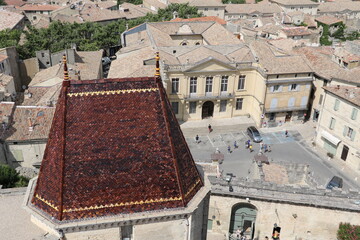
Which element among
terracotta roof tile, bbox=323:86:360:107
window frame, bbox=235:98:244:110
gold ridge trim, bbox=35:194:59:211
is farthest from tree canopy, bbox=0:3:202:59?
gold ridge trim, bbox=35:194:59:211

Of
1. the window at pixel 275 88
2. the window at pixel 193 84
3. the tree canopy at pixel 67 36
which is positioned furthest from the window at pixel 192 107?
the tree canopy at pixel 67 36

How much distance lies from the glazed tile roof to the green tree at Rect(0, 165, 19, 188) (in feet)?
44.3

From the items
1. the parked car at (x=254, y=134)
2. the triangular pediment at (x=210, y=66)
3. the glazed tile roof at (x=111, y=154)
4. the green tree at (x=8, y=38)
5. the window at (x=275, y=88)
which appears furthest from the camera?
the green tree at (x=8, y=38)

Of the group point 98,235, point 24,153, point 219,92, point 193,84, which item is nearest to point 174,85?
point 193,84

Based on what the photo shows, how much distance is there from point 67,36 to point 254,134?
46.9 metres

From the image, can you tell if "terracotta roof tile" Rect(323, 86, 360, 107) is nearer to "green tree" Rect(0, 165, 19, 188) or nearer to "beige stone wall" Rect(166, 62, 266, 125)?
"beige stone wall" Rect(166, 62, 266, 125)

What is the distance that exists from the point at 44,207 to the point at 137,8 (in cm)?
10659

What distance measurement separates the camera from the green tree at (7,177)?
104 ft

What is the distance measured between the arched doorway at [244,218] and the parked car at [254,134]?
18824 mm

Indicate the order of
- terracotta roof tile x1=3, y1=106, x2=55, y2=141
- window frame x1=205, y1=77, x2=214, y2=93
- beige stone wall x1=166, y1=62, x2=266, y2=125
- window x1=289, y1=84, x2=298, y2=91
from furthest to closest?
window frame x1=205, y1=77, x2=214, y2=93 → window x1=289, y1=84, x2=298, y2=91 → beige stone wall x1=166, y1=62, x2=266, y2=125 → terracotta roof tile x1=3, y1=106, x2=55, y2=141

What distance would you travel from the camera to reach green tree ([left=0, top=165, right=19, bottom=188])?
104ft

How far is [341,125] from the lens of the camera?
157ft

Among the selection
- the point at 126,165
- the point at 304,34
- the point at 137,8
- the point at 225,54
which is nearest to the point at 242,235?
the point at 126,165

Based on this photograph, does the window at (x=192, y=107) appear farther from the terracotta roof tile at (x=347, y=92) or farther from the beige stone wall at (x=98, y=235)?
the beige stone wall at (x=98, y=235)
